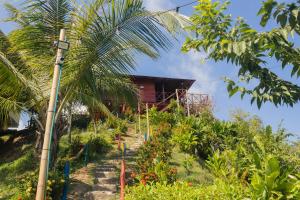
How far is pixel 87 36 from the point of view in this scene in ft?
21.3

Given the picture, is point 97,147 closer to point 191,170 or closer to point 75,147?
point 75,147

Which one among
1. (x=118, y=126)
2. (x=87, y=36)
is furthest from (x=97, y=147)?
(x=87, y=36)

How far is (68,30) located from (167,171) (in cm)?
494

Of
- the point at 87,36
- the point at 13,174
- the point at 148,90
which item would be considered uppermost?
the point at 148,90

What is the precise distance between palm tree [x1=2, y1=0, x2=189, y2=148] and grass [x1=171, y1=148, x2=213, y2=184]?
5018 millimetres

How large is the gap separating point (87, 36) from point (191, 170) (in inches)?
265

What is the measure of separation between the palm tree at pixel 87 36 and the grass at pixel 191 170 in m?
5.02

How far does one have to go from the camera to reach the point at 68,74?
6.65 metres

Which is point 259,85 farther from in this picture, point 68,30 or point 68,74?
point 68,30

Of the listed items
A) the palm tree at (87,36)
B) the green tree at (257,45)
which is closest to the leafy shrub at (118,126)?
the palm tree at (87,36)

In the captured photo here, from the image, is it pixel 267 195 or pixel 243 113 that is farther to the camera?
pixel 243 113

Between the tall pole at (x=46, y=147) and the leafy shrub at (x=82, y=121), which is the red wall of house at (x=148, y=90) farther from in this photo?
the tall pole at (x=46, y=147)

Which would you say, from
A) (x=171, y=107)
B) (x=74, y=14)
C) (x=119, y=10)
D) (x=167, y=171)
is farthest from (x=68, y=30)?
(x=171, y=107)

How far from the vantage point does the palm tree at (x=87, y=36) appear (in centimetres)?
615
